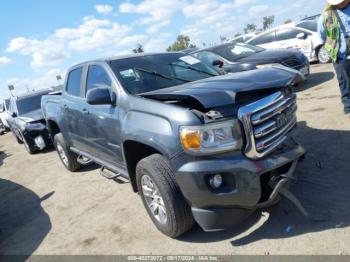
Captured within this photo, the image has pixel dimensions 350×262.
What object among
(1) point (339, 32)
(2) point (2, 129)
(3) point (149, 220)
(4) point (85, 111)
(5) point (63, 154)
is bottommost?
(2) point (2, 129)

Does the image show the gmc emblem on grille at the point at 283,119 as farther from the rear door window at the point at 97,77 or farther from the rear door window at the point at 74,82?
the rear door window at the point at 74,82

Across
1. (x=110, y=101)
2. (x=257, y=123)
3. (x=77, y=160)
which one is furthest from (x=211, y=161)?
(x=77, y=160)

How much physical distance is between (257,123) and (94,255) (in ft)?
7.23

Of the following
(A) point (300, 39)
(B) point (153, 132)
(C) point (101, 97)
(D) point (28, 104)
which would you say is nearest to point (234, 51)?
(A) point (300, 39)

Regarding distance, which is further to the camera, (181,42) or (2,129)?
(181,42)

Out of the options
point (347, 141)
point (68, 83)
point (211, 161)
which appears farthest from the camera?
point (68, 83)

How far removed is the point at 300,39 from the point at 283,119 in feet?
32.1

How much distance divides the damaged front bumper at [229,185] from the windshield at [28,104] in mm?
9358

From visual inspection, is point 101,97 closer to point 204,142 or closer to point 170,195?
point 170,195

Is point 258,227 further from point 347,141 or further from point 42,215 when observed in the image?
point 42,215

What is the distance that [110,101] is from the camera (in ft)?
13.4

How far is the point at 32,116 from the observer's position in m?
10.3

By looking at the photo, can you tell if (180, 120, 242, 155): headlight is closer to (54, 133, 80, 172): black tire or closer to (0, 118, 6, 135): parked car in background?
(54, 133, 80, 172): black tire

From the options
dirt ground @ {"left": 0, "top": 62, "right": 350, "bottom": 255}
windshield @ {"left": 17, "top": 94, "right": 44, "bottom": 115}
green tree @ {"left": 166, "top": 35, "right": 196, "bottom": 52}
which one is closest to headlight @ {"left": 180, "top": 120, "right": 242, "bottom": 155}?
dirt ground @ {"left": 0, "top": 62, "right": 350, "bottom": 255}
